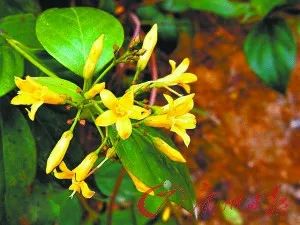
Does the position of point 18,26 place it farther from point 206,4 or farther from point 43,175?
point 206,4

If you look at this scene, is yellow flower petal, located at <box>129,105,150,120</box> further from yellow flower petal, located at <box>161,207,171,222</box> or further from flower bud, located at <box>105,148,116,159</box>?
yellow flower petal, located at <box>161,207,171,222</box>

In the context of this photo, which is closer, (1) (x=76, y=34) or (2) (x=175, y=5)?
(1) (x=76, y=34)

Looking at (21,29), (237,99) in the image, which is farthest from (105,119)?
(237,99)

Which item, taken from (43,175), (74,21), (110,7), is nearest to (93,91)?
(74,21)

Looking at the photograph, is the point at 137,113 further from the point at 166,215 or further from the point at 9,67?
the point at 166,215

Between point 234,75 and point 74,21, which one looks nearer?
point 74,21

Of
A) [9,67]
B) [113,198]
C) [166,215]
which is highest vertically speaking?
[9,67]
